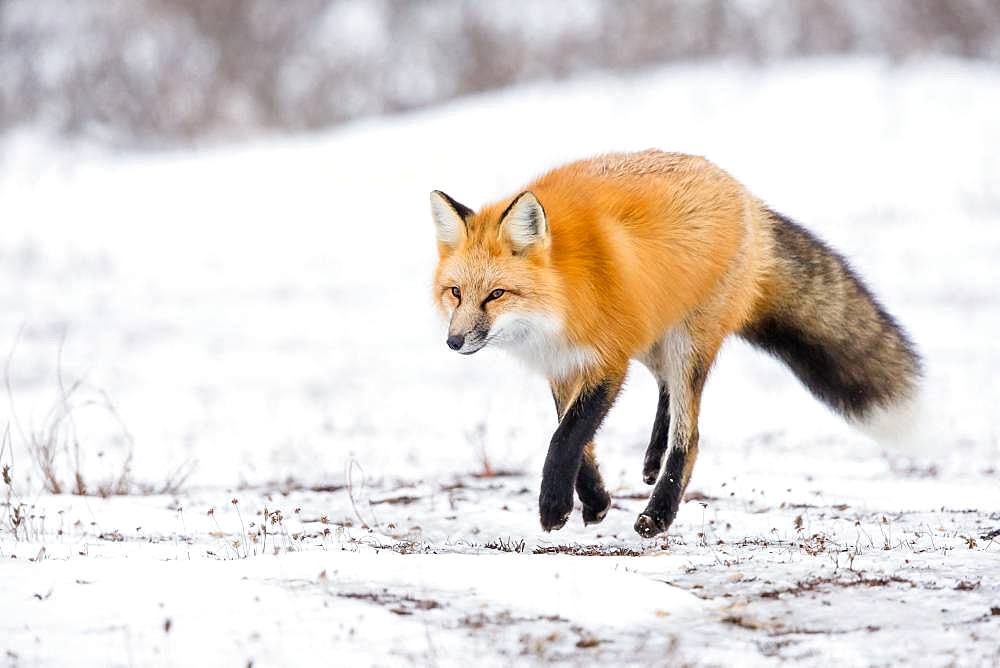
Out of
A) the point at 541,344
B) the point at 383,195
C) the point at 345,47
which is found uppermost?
the point at 345,47

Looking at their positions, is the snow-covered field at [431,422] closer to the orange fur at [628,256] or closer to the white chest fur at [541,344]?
the white chest fur at [541,344]

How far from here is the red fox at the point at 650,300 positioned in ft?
17.7

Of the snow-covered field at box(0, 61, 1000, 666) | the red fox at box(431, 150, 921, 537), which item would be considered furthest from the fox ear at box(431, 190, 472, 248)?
the snow-covered field at box(0, 61, 1000, 666)

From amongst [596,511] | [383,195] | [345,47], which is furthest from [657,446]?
[345,47]

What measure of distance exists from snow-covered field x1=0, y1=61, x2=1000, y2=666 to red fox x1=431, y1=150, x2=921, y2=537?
0.39 m

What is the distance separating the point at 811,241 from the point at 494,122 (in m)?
20.0

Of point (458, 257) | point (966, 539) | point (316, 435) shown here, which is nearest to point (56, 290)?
point (316, 435)

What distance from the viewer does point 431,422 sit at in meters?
11.2

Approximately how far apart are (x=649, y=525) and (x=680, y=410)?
0.76 metres

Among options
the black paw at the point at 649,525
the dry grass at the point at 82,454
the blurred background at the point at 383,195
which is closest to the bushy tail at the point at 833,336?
the blurred background at the point at 383,195

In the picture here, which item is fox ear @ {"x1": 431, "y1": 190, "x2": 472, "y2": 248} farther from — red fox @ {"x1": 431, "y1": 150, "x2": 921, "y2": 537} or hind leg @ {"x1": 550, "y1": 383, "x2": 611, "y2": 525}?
hind leg @ {"x1": 550, "y1": 383, "x2": 611, "y2": 525}

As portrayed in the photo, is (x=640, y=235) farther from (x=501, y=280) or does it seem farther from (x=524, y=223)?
(x=501, y=280)

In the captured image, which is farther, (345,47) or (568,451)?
(345,47)

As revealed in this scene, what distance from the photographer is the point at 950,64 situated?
2564cm
